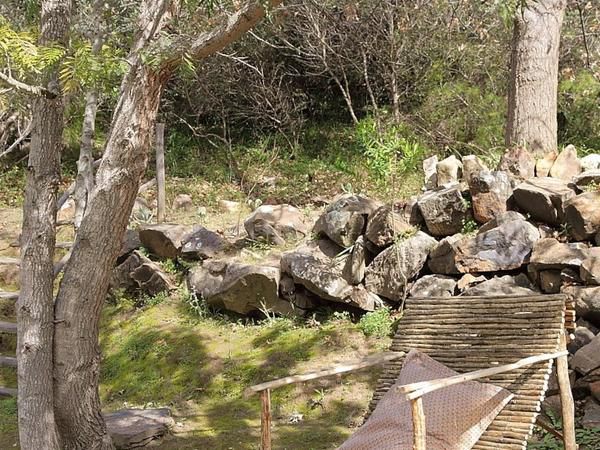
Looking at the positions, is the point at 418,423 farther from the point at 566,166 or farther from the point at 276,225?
the point at 276,225

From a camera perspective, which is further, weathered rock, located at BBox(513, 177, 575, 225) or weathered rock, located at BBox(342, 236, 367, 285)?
weathered rock, located at BBox(342, 236, 367, 285)

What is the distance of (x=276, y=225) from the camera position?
23.7 ft

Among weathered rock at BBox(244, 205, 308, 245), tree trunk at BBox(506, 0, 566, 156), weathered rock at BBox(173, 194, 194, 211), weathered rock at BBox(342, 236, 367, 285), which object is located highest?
tree trunk at BBox(506, 0, 566, 156)

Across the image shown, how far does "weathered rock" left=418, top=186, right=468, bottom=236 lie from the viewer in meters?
6.04

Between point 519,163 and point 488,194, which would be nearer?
point 488,194

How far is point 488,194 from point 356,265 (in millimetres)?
1181

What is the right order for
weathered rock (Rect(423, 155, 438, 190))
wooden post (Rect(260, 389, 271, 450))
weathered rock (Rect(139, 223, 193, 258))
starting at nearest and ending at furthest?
wooden post (Rect(260, 389, 271, 450)) < weathered rock (Rect(423, 155, 438, 190)) < weathered rock (Rect(139, 223, 193, 258))

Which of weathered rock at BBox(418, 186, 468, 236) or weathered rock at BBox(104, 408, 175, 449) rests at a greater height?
weathered rock at BBox(418, 186, 468, 236)

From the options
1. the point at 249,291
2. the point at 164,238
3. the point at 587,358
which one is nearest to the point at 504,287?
the point at 587,358

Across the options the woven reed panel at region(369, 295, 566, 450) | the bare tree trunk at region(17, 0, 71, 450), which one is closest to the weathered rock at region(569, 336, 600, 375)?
the woven reed panel at region(369, 295, 566, 450)

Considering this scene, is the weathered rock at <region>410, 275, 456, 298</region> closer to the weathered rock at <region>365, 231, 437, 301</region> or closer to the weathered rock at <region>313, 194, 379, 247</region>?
the weathered rock at <region>365, 231, 437, 301</region>

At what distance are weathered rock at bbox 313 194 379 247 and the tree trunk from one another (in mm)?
1613

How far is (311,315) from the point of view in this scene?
247 inches

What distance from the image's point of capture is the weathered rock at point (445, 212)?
19.8 feet
